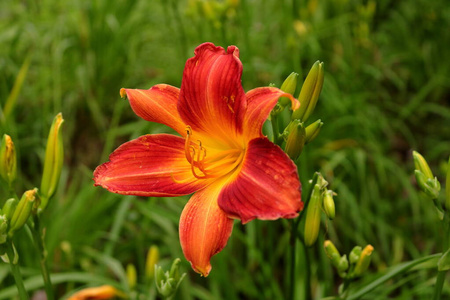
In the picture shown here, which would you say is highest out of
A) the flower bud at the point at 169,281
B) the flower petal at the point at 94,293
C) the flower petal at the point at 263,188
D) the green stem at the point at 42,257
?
the flower petal at the point at 263,188

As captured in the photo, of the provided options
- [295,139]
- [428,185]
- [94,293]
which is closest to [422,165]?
[428,185]

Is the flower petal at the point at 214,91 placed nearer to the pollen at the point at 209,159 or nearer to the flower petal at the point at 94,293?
the pollen at the point at 209,159

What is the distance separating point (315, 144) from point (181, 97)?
1.83 metres

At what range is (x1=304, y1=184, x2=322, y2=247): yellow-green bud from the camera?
0.96 meters

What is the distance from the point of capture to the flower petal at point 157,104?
99cm

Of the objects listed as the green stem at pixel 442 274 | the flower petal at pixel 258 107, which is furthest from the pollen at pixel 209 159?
the green stem at pixel 442 274

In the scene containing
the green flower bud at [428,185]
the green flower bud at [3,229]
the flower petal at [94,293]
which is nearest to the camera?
the green flower bud at [3,229]

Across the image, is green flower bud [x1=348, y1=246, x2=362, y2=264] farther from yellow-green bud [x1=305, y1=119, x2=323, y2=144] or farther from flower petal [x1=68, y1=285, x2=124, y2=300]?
flower petal [x1=68, y1=285, x2=124, y2=300]

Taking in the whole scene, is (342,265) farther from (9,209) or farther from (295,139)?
(9,209)

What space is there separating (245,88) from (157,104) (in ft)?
6.10

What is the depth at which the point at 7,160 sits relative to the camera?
100 centimetres

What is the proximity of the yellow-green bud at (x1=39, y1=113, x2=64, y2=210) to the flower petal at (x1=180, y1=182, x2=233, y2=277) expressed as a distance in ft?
1.13

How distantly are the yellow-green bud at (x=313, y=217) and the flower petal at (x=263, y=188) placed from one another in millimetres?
184

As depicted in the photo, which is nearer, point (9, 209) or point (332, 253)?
point (9, 209)
